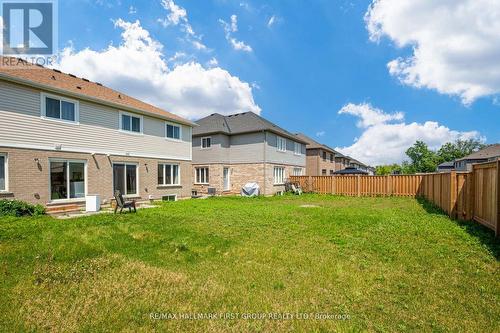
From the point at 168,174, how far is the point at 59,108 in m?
7.41

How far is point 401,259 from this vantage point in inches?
204

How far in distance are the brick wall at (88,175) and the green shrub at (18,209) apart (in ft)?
2.08

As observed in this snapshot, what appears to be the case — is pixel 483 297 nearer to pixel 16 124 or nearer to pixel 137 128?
pixel 16 124

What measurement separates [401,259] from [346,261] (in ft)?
3.77

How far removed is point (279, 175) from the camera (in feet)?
80.5

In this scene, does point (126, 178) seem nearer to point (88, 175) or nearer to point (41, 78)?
point (88, 175)

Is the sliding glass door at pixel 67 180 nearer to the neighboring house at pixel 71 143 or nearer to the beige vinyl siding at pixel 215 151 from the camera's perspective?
the neighboring house at pixel 71 143

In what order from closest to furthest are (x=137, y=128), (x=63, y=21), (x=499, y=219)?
(x=499, y=219) → (x=63, y=21) → (x=137, y=128)

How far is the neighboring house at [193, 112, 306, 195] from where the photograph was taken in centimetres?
2230

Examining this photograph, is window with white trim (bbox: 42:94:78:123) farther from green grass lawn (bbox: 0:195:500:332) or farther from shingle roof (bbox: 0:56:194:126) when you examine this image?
green grass lawn (bbox: 0:195:500:332)

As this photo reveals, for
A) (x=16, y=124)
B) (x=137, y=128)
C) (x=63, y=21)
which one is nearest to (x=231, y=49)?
(x=137, y=128)

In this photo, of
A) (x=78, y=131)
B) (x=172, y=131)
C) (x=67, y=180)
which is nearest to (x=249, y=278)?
(x=67, y=180)

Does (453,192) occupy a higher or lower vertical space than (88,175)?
lower

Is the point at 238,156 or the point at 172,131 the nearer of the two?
the point at 172,131
